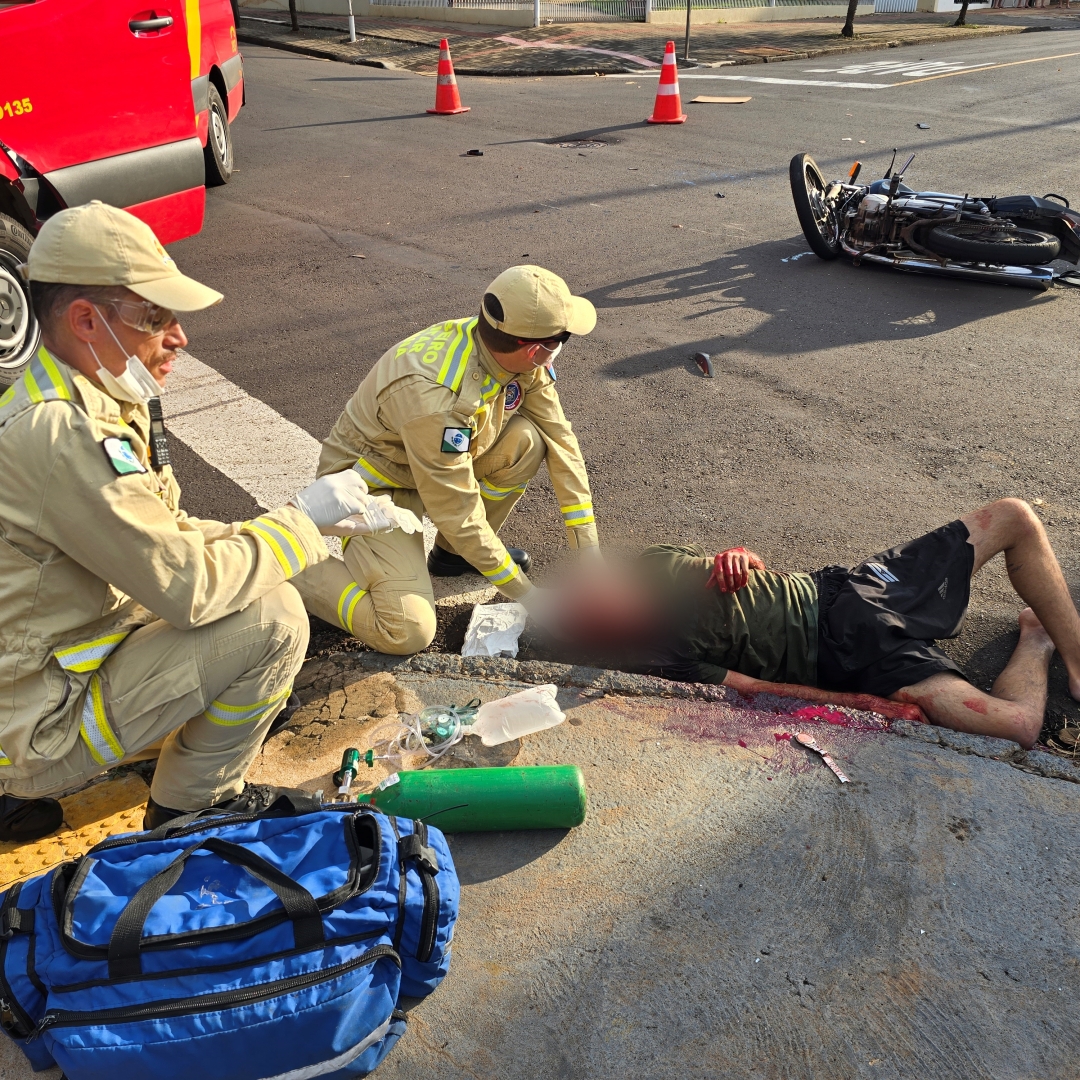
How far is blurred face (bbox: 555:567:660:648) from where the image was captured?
3.63m

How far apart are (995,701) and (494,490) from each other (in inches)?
78.7

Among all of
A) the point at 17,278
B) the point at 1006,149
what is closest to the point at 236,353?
the point at 17,278

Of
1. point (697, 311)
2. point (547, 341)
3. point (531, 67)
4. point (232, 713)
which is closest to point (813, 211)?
point (697, 311)

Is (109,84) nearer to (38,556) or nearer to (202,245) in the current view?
(202,245)

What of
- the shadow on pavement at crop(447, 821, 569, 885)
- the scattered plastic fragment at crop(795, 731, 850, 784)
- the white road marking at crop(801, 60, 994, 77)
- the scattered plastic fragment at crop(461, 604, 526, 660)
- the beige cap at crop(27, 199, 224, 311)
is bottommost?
the scattered plastic fragment at crop(461, 604, 526, 660)

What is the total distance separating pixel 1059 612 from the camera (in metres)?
3.60

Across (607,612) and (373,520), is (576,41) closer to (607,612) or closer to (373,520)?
(607,612)

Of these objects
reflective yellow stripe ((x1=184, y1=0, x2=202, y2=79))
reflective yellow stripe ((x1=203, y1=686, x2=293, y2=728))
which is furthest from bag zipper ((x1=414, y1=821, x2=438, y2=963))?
reflective yellow stripe ((x1=184, y1=0, x2=202, y2=79))

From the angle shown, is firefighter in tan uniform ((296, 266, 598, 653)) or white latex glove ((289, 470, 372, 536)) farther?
firefighter in tan uniform ((296, 266, 598, 653))

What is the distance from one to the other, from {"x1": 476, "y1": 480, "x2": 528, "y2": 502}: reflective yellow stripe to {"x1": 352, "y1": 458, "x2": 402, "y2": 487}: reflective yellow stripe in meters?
0.41

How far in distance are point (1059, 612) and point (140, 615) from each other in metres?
3.03

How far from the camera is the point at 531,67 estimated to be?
55.1 ft

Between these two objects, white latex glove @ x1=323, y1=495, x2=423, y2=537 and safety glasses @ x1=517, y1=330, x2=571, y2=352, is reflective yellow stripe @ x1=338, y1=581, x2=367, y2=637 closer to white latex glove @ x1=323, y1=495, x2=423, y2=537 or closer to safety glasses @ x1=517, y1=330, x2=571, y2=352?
white latex glove @ x1=323, y1=495, x2=423, y2=537

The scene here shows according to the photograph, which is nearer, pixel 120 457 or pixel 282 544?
pixel 120 457
